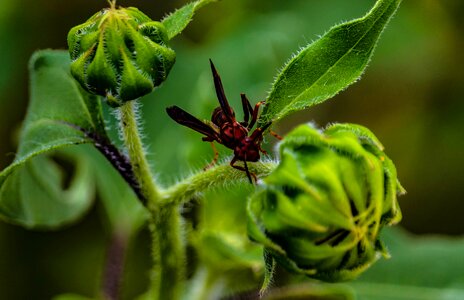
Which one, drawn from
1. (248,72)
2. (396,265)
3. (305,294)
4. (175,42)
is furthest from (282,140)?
(175,42)

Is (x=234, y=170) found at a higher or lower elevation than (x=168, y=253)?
higher

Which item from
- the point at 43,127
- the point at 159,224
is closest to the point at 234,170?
the point at 159,224

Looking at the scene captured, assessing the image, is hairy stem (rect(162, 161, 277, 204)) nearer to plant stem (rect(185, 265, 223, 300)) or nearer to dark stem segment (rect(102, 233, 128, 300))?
plant stem (rect(185, 265, 223, 300))

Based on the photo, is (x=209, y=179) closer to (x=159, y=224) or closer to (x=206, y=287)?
(x=159, y=224)

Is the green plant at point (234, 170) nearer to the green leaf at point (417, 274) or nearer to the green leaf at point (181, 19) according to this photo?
the green leaf at point (181, 19)

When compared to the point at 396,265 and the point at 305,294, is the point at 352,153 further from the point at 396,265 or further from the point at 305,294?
the point at 396,265

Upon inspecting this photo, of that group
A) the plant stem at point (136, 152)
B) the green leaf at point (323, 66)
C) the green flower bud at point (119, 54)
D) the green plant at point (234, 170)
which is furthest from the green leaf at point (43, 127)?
the green leaf at point (323, 66)
